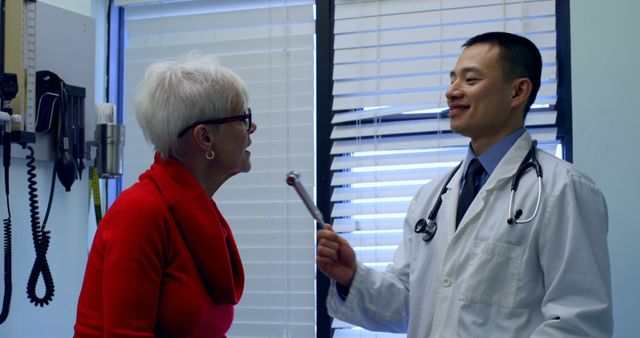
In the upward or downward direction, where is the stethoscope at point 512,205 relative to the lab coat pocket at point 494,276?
upward

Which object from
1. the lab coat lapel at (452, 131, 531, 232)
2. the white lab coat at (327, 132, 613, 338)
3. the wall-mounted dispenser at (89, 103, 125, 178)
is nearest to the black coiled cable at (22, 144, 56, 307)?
the wall-mounted dispenser at (89, 103, 125, 178)

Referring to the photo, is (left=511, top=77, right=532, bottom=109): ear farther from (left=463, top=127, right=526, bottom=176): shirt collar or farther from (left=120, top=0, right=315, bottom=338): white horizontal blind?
(left=120, top=0, right=315, bottom=338): white horizontal blind

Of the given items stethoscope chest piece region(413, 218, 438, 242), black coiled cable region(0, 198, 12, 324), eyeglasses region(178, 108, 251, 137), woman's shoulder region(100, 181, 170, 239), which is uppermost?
eyeglasses region(178, 108, 251, 137)

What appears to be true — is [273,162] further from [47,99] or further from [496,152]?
[496,152]

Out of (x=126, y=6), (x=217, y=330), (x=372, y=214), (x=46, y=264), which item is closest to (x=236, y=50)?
(x=126, y=6)

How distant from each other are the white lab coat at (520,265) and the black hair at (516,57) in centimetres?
16

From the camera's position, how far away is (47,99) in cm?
213

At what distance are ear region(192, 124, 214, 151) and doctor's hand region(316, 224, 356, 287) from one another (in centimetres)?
35

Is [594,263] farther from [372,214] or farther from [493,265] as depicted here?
[372,214]

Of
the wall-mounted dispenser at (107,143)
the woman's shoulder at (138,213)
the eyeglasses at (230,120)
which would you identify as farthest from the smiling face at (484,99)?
the wall-mounted dispenser at (107,143)

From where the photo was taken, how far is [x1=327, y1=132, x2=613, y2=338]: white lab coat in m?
1.53

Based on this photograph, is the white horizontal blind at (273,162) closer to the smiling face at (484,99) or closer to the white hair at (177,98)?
the smiling face at (484,99)

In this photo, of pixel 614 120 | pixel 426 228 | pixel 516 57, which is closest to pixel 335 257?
pixel 426 228

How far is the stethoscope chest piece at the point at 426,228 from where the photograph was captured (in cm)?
178
